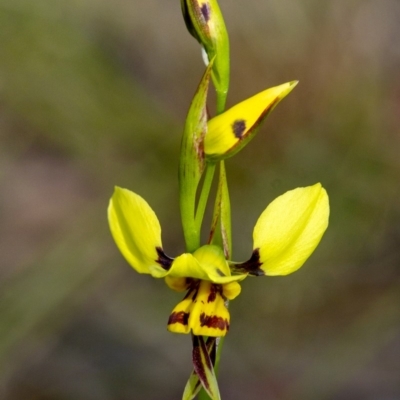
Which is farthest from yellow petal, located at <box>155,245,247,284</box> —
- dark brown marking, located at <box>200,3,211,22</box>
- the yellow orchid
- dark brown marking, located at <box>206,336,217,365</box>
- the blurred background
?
the blurred background

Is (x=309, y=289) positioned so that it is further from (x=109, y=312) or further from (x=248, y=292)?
(x=109, y=312)

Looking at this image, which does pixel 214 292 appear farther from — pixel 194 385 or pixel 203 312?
pixel 194 385

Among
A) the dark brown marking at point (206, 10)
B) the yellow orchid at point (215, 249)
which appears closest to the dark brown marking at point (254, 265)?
the yellow orchid at point (215, 249)

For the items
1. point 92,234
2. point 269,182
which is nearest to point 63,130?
point 92,234

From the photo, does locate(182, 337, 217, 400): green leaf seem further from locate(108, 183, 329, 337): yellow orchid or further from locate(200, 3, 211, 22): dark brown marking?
locate(200, 3, 211, 22): dark brown marking

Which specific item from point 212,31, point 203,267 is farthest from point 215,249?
point 212,31

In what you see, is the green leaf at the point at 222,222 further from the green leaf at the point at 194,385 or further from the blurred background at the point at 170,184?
the blurred background at the point at 170,184

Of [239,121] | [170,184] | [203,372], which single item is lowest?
[203,372]
